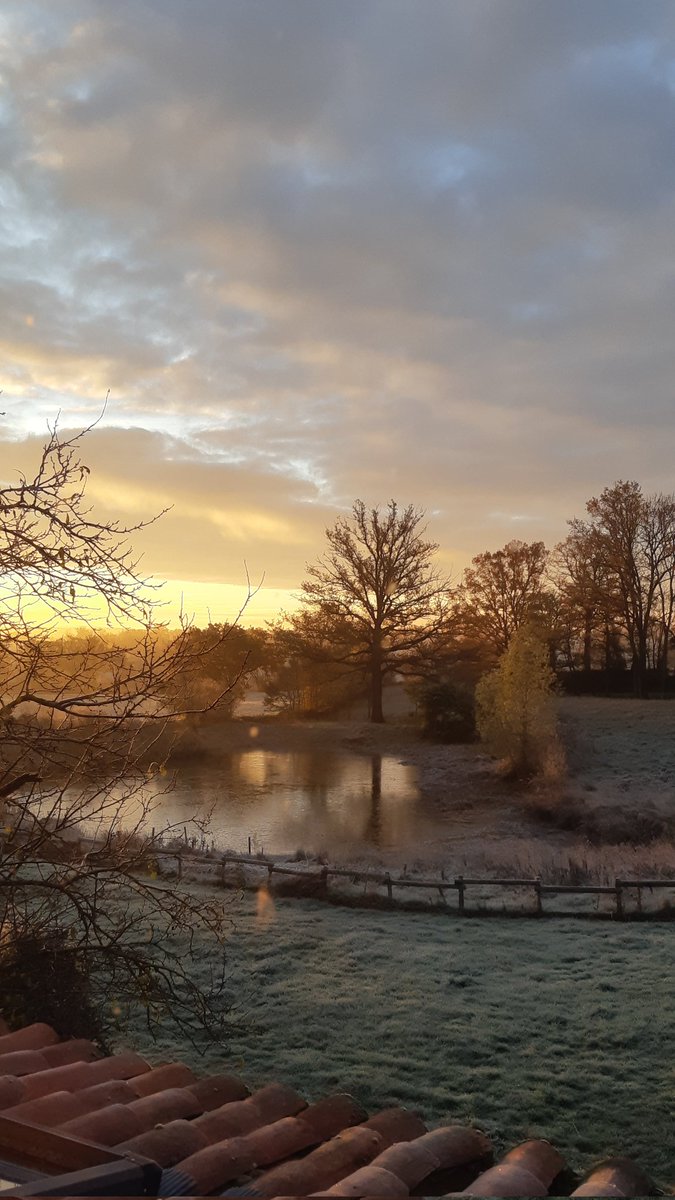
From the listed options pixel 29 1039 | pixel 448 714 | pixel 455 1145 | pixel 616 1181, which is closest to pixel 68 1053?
pixel 29 1039

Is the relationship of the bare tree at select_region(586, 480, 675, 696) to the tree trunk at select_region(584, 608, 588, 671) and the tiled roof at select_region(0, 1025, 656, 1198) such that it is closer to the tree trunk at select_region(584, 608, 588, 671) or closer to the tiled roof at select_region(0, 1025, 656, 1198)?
the tree trunk at select_region(584, 608, 588, 671)

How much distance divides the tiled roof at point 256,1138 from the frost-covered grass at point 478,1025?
4.91 ft

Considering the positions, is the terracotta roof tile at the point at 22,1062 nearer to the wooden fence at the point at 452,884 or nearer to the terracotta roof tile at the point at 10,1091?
Answer: the terracotta roof tile at the point at 10,1091

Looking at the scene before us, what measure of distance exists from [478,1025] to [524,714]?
2673 centimetres

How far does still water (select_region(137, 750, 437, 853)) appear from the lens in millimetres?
23672

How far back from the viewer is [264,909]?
13273mm

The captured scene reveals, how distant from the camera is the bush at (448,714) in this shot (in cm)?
4338

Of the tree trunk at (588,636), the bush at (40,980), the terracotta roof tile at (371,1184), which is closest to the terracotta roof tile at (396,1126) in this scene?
the terracotta roof tile at (371,1184)

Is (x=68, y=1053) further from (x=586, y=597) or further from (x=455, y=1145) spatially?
(x=586, y=597)

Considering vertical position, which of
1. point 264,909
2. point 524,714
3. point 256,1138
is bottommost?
point 264,909

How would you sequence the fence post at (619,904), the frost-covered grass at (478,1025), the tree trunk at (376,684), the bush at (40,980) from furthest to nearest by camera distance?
1. the tree trunk at (376,684)
2. the fence post at (619,904)
3. the bush at (40,980)
4. the frost-covered grass at (478,1025)

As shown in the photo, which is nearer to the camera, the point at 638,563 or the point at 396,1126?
the point at 396,1126

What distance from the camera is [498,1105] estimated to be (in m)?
6.20

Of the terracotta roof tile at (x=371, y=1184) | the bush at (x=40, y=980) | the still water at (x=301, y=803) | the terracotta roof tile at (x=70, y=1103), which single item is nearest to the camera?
the terracotta roof tile at (x=371, y=1184)
